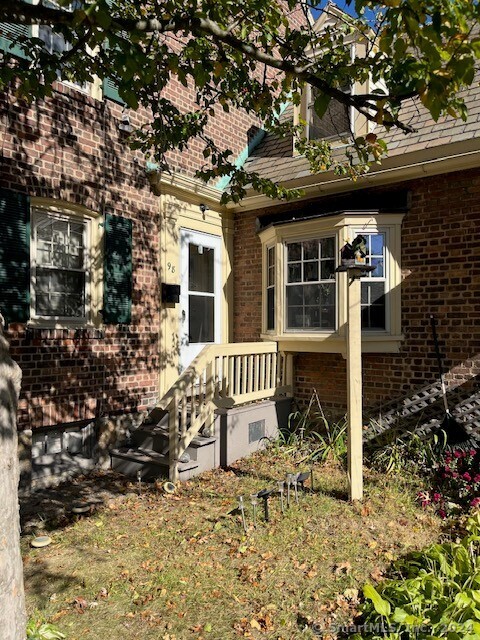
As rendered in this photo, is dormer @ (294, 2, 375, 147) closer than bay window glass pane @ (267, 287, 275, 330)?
Yes

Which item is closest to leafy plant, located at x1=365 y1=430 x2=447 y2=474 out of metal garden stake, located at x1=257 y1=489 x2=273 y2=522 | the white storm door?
metal garden stake, located at x1=257 y1=489 x2=273 y2=522

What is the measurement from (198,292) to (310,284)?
2.02 m

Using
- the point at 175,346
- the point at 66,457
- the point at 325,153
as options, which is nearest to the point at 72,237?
the point at 175,346

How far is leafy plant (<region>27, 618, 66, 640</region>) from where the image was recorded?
280cm

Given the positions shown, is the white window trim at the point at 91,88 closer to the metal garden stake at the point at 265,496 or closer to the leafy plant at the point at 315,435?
the leafy plant at the point at 315,435

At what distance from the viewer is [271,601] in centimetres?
344

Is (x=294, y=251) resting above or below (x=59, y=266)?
above

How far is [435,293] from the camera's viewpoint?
651 cm

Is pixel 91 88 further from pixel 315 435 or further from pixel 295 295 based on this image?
pixel 315 435

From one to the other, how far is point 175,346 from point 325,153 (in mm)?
3683

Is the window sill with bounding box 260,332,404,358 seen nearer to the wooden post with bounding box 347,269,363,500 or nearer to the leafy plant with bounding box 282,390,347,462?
the leafy plant with bounding box 282,390,347,462

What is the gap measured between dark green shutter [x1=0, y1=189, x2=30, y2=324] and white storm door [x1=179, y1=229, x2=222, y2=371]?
272cm

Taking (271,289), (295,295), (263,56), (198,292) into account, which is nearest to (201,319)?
(198,292)

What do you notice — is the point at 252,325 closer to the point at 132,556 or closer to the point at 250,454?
the point at 250,454
